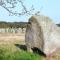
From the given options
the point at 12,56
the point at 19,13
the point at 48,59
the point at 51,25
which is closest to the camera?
the point at 19,13

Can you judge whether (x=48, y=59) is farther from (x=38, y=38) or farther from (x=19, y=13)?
(x=19, y=13)

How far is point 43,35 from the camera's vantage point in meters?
11.5

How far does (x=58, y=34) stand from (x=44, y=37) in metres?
0.67

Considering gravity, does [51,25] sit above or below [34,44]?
above

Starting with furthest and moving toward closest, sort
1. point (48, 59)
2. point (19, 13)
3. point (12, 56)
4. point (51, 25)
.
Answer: point (51, 25) → point (48, 59) → point (12, 56) → point (19, 13)

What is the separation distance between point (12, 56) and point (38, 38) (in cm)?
283

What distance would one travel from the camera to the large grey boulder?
37.9 ft

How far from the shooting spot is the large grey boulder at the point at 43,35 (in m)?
11.6

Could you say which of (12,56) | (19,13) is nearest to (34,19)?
(12,56)

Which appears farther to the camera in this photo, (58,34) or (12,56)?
(58,34)

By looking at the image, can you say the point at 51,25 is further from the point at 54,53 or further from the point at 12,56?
the point at 12,56

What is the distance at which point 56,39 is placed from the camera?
1170 cm

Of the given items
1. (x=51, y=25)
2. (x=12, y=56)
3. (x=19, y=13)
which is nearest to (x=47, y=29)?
(x=51, y=25)

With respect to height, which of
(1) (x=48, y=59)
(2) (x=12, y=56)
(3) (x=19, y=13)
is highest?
(3) (x=19, y=13)
